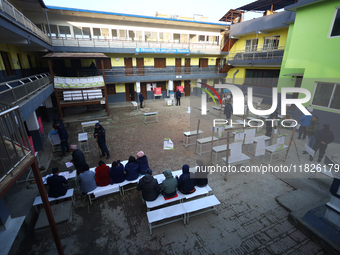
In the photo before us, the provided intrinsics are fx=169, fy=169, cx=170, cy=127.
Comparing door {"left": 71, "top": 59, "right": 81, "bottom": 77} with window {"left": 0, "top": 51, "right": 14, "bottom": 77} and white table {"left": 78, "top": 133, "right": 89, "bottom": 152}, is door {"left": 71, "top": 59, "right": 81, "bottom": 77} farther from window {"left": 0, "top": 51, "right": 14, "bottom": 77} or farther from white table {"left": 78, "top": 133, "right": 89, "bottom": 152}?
white table {"left": 78, "top": 133, "right": 89, "bottom": 152}

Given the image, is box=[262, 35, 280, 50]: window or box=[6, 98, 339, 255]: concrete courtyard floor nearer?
box=[6, 98, 339, 255]: concrete courtyard floor

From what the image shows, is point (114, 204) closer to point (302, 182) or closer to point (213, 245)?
point (213, 245)

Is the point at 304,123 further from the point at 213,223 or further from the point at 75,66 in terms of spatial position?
the point at 75,66

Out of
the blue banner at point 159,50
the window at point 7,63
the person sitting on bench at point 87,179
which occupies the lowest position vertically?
the person sitting on bench at point 87,179

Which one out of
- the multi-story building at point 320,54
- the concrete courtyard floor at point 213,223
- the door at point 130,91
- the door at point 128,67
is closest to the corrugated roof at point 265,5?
the multi-story building at point 320,54

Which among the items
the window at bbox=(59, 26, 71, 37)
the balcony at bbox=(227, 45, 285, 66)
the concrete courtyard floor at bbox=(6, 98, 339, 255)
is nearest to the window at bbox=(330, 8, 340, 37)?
the concrete courtyard floor at bbox=(6, 98, 339, 255)

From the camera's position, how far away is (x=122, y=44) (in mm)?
18625

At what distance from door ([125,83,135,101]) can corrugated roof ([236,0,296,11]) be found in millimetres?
15778

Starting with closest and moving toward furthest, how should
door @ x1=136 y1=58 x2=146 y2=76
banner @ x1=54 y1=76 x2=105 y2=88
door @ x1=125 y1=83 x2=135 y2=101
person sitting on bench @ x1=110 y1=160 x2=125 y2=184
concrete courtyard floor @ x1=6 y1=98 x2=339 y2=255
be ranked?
concrete courtyard floor @ x1=6 y1=98 x2=339 y2=255, person sitting on bench @ x1=110 y1=160 x2=125 y2=184, banner @ x1=54 y1=76 x2=105 y2=88, door @ x1=136 y1=58 x2=146 y2=76, door @ x1=125 y1=83 x2=135 y2=101

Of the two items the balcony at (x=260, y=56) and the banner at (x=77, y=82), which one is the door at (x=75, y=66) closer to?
the banner at (x=77, y=82)

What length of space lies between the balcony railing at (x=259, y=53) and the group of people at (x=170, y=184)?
16360 mm

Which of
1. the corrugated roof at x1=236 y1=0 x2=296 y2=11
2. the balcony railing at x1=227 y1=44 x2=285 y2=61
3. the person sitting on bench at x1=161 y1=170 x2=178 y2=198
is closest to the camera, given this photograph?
the person sitting on bench at x1=161 y1=170 x2=178 y2=198

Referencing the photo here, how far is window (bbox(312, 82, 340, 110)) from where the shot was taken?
28.9 ft

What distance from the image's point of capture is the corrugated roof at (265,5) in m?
17.4
